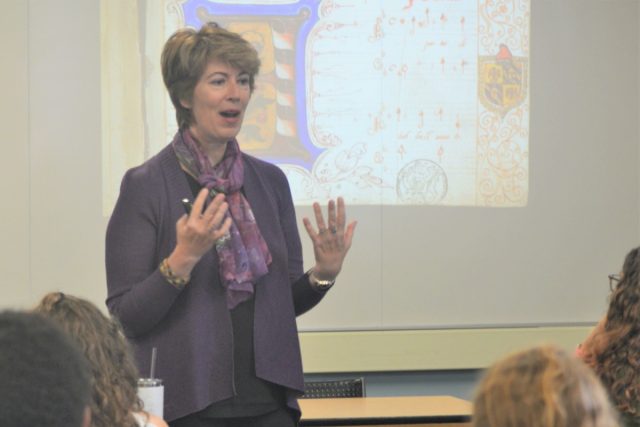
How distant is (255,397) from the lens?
2.39 m

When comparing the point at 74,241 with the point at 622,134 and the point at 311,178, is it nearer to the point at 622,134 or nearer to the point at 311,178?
the point at 311,178

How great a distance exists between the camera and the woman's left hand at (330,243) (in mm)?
2594

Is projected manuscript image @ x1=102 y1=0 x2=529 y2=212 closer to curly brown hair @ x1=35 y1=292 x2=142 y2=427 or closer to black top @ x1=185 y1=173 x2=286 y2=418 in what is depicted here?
black top @ x1=185 y1=173 x2=286 y2=418

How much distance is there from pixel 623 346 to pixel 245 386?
3.06 feet

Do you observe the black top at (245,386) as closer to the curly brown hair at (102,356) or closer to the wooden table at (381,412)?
the curly brown hair at (102,356)

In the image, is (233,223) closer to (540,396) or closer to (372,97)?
(540,396)

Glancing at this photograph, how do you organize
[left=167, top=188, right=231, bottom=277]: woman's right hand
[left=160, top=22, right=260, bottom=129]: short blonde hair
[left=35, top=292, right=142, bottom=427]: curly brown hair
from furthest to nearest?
[left=160, top=22, right=260, bottom=129]: short blonde hair → [left=167, top=188, right=231, bottom=277]: woman's right hand → [left=35, top=292, right=142, bottom=427]: curly brown hair

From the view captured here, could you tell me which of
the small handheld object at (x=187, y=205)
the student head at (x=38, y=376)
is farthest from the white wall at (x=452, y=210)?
the student head at (x=38, y=376)

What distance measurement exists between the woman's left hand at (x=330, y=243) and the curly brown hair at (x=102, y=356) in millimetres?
682

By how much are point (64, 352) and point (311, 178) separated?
3.99 m

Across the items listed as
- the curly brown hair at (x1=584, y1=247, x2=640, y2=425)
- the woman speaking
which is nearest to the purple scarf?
the woman speaking

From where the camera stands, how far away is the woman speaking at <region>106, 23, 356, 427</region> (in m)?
2.37

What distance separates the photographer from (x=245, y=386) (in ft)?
7.87

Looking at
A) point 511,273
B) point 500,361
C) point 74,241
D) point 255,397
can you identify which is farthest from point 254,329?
point 511,273
